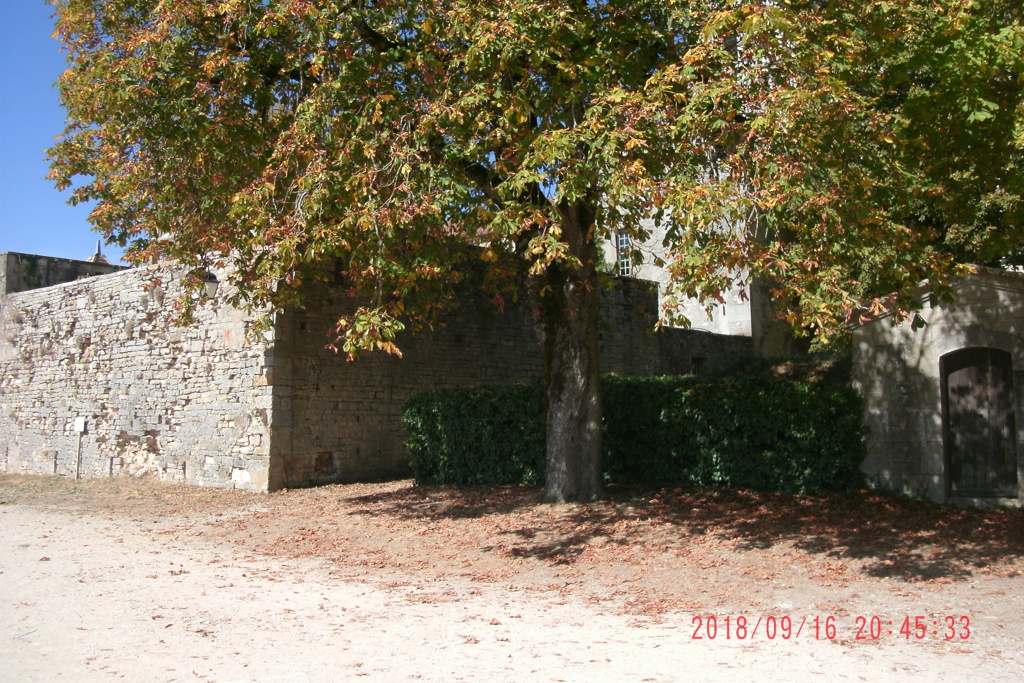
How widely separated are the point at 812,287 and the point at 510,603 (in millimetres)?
3675

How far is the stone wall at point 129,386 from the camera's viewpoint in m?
14.2

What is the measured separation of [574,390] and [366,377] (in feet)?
19.4

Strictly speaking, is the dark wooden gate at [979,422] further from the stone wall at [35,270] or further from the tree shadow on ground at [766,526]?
the stone wall at [35,270]

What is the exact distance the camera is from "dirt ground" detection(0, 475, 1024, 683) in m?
5.21

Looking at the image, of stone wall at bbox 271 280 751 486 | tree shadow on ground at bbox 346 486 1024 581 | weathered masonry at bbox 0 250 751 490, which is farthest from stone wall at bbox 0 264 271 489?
tree shadow on ground at bbox 346 486 1024 581

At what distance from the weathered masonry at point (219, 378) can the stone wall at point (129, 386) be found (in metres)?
0.03

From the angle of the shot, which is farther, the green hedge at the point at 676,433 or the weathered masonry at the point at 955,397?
the green hedge at the point at 676,433

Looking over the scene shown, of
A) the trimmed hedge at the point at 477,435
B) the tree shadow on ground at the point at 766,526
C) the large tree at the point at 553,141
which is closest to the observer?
the large tree at the point at 553,141

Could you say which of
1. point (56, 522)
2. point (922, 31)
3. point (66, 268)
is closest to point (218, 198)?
point (56, 522)

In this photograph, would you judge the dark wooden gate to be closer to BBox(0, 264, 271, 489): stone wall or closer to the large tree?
the large tree

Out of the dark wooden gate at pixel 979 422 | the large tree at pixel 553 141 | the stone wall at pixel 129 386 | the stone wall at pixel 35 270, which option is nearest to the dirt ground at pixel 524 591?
the dark wooden gate at pixel 979 422
